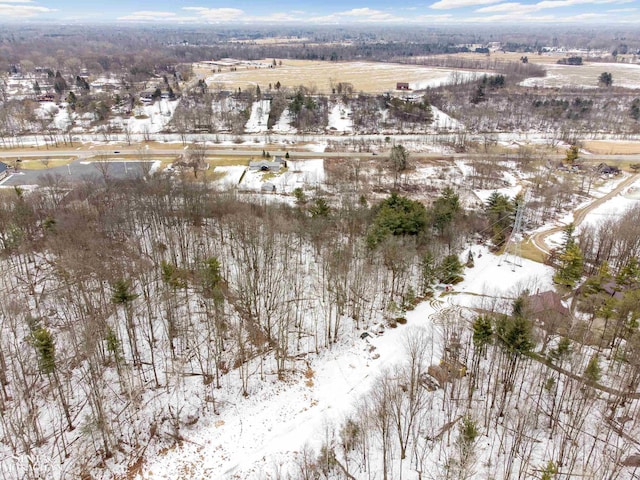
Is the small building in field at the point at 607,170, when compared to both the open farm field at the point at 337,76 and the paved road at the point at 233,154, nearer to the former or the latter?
the paved road at the point at 233,154

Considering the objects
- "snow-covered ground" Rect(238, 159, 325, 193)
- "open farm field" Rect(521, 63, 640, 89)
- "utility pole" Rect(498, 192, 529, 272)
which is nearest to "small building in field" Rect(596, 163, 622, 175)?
"utility pole" Rect(498, 192, 529, 272)

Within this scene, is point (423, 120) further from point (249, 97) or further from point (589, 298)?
point (589, 298)

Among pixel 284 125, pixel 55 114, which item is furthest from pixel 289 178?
pixel 55 114

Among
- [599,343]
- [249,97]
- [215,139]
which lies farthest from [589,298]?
[249,97]

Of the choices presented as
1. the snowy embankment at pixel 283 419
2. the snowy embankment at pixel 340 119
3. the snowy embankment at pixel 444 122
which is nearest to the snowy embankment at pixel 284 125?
the snowy embankment at pixel 340 119

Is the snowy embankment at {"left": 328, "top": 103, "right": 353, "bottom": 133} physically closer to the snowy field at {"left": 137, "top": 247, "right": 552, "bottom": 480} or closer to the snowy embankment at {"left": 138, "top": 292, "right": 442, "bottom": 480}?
the snowy field at {"left": 137, "top": 247, "right": 552, "bottom": 480}

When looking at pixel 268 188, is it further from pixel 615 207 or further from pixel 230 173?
pixel 615 207

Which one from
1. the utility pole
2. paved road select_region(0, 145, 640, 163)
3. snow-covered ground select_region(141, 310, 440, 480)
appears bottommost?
snow-covered ground select_region(141, 310, 440, 480)
